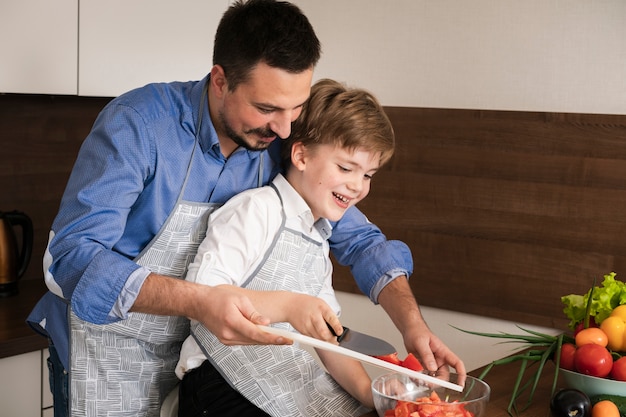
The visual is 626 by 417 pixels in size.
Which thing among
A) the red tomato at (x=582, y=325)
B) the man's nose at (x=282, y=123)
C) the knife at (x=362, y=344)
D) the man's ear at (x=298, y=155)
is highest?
the man's nose at (x=282, y=123)

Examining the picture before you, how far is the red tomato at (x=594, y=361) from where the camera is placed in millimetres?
1510

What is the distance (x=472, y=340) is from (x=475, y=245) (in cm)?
30

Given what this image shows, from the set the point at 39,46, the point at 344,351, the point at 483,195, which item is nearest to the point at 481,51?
the point at 483,195

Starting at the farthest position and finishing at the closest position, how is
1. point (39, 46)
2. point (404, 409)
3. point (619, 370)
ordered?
1. point (39, 46)
2. point (619, 370)
3. point (404, 409)

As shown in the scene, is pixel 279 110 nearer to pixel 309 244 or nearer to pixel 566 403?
pixel 309 244

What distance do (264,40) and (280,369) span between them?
24.5 inches

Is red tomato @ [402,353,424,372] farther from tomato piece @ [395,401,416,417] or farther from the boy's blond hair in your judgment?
the boy's blond hair

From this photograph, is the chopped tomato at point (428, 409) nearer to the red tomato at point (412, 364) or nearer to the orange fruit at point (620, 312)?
the red tomato at point (412, 364)

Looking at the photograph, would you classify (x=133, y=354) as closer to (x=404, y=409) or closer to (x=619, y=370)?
(x=404, y=409)

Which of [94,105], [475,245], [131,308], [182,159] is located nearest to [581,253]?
[475,245]

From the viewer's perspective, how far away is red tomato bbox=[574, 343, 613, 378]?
151 centimetres

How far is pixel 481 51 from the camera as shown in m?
2.44

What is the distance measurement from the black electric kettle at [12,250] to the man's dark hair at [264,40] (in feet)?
3.62

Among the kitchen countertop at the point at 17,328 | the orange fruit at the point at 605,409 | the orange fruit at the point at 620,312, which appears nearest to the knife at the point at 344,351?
the orange fruit at the point at 605,409
